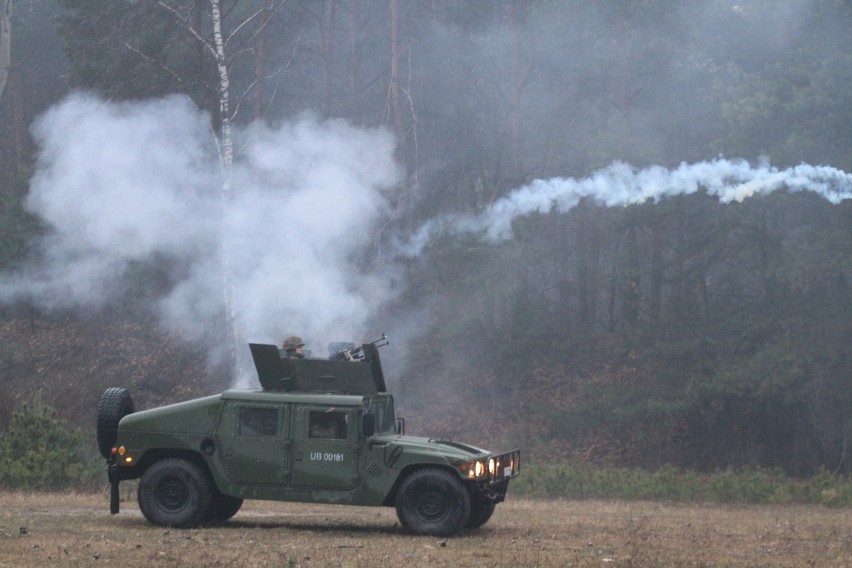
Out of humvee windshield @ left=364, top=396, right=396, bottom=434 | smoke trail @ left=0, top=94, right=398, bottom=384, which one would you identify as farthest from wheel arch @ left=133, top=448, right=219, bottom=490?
smoke trail @ left=0, top=94, right=398, bottom=384

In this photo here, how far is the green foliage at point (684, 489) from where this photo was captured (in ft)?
65.7

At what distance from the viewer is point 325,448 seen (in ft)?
42.2

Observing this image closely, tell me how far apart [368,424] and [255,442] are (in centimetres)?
132

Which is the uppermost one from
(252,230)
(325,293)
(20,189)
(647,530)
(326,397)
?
(20,189)

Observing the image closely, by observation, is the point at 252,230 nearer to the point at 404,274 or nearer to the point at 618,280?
the point at 404,274

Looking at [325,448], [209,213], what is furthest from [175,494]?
[209,213]

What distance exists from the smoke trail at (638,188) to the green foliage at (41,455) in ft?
39.3

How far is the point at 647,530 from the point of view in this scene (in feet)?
44.4

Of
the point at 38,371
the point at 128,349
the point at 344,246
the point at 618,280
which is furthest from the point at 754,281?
the point at 38,371

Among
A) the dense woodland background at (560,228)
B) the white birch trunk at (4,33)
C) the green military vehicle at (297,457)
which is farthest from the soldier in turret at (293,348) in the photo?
the white birch trunk at (4,33)

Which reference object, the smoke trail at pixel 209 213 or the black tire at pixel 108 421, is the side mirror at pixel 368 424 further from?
the smoke trail at pixel 209 213

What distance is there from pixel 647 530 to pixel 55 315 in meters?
28.2

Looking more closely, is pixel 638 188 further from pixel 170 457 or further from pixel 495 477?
pixel 170 457

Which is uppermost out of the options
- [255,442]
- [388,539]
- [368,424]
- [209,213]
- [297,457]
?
[209,213]
